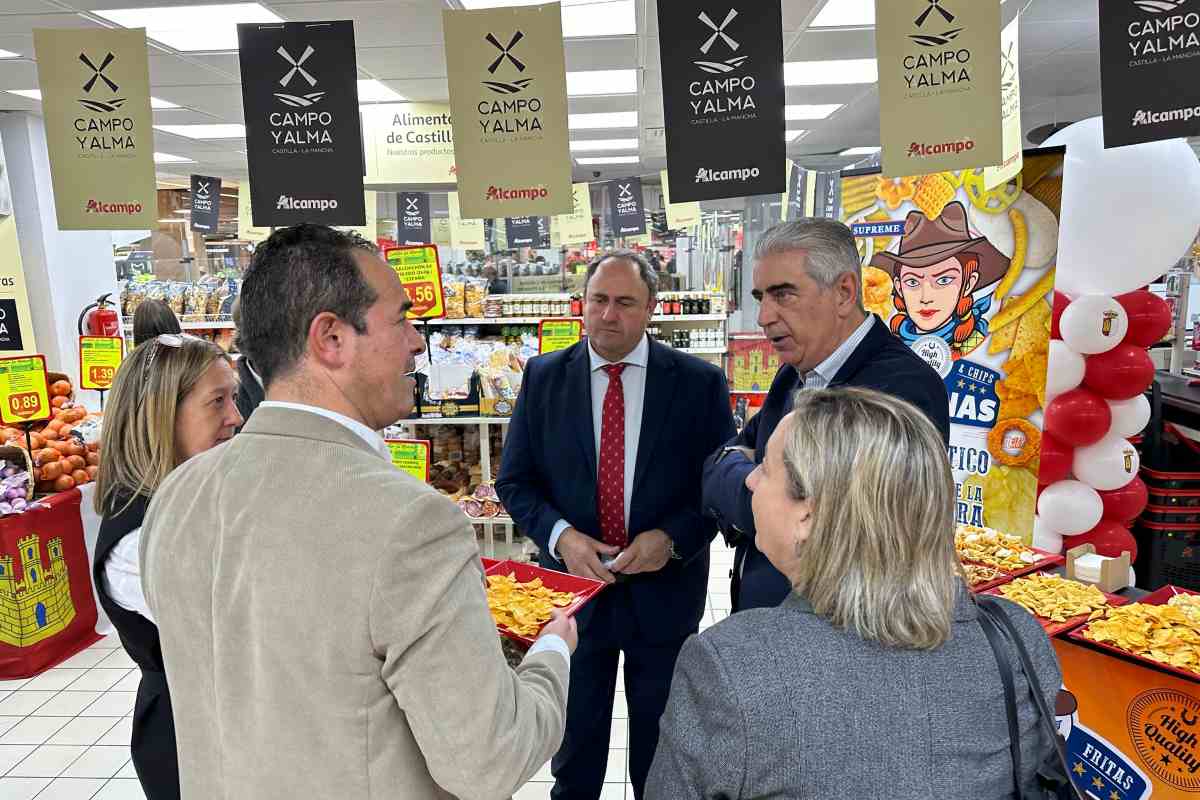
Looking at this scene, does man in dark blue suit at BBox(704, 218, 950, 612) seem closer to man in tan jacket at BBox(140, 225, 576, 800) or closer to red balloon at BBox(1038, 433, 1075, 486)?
man in tan jacket at BBox(140, 225, 576, 800)

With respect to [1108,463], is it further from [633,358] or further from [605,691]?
[605,691]

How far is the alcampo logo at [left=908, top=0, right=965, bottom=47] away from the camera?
7.75 ft

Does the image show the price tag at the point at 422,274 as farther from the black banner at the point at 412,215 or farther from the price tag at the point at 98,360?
the black banner at the point at 412,215

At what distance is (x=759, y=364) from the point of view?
8664 millimetres

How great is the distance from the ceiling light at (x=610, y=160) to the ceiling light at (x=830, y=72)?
5.09 metres

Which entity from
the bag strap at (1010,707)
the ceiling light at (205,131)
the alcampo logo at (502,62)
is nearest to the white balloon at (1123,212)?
the alcampo logo at (502,62)

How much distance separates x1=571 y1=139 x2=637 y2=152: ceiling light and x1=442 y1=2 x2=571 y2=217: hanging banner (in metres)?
9.17

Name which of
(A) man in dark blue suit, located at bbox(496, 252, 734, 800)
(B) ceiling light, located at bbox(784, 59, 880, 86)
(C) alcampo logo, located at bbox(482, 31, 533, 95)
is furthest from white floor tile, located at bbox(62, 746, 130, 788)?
(B) ceiling light, located at bbox(784, 59, 880, 86)

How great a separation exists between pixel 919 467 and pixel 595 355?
1.83 m

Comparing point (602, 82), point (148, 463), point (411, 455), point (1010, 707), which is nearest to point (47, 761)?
point (411, 455)

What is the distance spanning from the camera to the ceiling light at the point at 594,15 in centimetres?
569

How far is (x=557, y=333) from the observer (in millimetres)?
5430

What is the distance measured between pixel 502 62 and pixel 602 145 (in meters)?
9.71

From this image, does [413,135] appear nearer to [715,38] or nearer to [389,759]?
[715,38]
